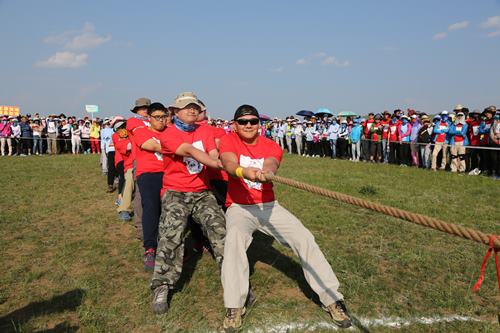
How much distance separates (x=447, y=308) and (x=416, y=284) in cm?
53

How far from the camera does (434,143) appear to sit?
45.0ft

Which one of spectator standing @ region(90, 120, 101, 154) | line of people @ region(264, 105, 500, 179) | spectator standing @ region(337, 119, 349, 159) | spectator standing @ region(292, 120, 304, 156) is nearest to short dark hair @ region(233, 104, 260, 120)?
line of people @ region(264, 105, 500, 179)

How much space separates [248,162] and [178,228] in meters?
1.05

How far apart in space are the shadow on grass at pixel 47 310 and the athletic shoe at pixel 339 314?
2361 millimetres

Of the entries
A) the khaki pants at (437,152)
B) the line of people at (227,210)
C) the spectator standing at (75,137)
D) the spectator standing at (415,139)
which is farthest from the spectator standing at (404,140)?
the spectator standing at (75,137)

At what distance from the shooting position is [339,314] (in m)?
3.33

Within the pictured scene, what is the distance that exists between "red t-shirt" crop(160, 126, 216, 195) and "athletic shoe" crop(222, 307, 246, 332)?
1486 millimetres

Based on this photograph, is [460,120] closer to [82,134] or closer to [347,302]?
[347,302]

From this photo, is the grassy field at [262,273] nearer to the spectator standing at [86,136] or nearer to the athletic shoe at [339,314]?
the athletic shoe at [339,314]

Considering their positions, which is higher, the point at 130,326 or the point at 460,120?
the point at 460,120

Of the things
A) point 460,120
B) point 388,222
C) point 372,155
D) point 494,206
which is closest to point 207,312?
point 388,222

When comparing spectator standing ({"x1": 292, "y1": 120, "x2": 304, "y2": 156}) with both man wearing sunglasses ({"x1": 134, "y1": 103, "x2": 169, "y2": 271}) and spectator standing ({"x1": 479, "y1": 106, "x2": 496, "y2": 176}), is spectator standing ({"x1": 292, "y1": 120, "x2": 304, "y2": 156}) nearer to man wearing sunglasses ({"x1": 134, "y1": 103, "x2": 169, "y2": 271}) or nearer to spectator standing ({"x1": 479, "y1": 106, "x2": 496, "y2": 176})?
spectator standing ({"x1": 479, "y1": 106, "x2": 496, "y2": 176})

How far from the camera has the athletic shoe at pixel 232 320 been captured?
323cm

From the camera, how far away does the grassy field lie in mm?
3441
